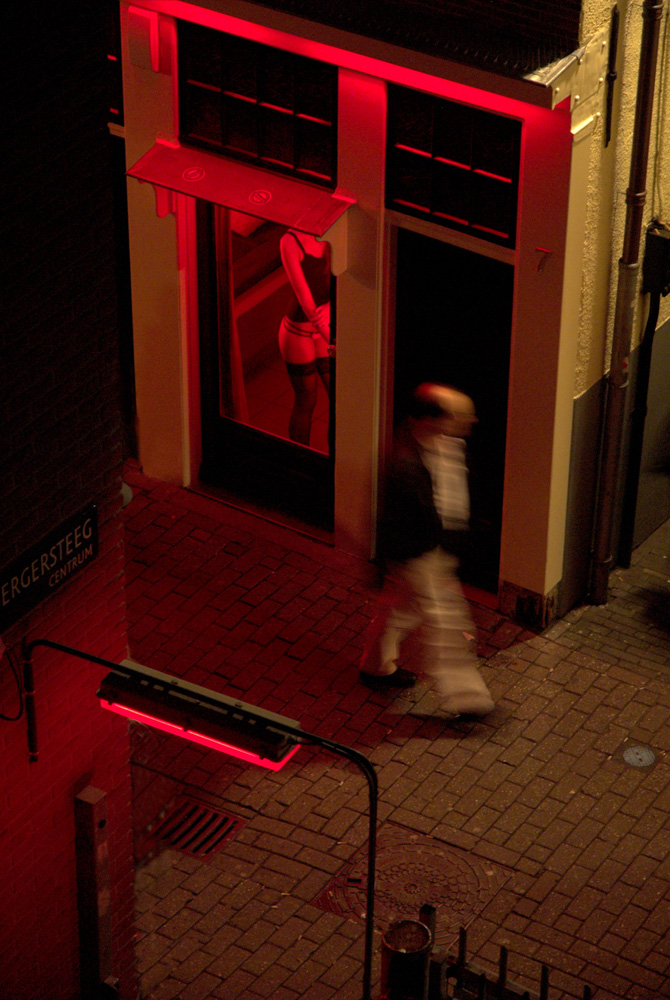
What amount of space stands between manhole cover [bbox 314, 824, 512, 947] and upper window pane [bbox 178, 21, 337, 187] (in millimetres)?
4509

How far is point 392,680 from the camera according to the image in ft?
35.0

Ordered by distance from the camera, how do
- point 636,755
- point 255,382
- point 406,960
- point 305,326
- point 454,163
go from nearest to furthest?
point 406,960
point 636,755
point 454,163
point 305,326
point 255,382

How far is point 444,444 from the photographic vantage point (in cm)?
977

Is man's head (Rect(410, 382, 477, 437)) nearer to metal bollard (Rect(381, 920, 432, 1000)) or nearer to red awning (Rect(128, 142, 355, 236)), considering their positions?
red awning (Rect(128, 142, 355, 236))

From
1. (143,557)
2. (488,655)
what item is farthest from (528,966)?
(143,557)

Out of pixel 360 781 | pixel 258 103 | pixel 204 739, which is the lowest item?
pixel 360 781

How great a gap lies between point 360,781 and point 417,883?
96 cm

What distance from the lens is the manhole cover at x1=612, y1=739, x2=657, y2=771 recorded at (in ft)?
33.0

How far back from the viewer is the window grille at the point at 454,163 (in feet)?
33.3

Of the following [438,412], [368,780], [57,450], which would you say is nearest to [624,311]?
[438,412]

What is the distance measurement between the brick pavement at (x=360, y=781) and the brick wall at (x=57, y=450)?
1.18 m

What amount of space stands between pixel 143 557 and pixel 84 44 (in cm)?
603

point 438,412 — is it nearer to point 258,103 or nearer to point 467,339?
point 467,339

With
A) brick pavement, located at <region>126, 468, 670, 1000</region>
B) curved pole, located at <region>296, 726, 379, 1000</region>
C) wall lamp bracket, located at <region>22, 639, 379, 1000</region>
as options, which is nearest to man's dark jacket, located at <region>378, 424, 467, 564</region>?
brick pavement, located at <region>126, 468, 670, 1000</region>
